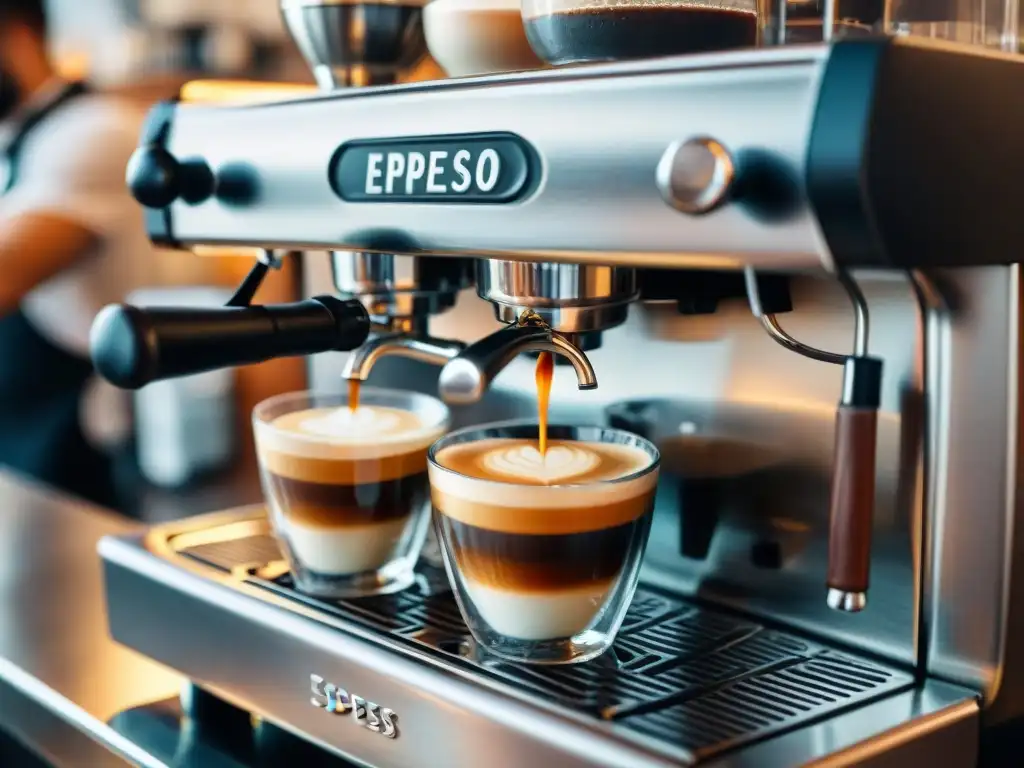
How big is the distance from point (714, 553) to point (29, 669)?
42 centimetres

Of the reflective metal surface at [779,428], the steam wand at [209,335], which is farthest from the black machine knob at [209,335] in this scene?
the reflective metal surface at [779,428]

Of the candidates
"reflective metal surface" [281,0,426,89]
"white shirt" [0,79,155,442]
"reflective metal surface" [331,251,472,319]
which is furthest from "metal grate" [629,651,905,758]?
"white shirt" [0,79,155,442]

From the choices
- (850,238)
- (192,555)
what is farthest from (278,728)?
(850,238)

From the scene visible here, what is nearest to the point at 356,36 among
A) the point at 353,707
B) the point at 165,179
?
the point at 165,179

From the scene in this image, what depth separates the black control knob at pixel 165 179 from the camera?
62 cm

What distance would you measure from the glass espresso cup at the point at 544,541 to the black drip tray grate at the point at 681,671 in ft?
0.05

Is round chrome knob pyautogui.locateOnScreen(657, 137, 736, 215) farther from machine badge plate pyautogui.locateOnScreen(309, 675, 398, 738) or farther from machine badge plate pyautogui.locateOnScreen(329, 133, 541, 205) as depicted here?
machine badge plate pyautogui.locateOnScreen(309, 675, 398, 738)

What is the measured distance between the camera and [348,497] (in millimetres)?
646

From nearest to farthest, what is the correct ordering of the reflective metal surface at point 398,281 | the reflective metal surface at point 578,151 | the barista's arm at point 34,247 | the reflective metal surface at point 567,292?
the reflective metal surface at point 578,151, the reflective metal surface at point 567,292, the reflective metal surface at point 398,281, the barista's arm at point 34,247

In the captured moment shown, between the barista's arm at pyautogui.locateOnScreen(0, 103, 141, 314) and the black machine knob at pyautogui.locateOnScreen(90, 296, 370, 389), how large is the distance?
0.88 m

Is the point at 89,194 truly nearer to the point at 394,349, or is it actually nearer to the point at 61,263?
the point at 61,263

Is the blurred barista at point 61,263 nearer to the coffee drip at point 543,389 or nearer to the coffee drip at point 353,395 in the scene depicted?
the coffee drip at point 353,395

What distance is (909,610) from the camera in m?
0.54

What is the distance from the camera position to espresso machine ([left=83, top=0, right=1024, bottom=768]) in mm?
411
